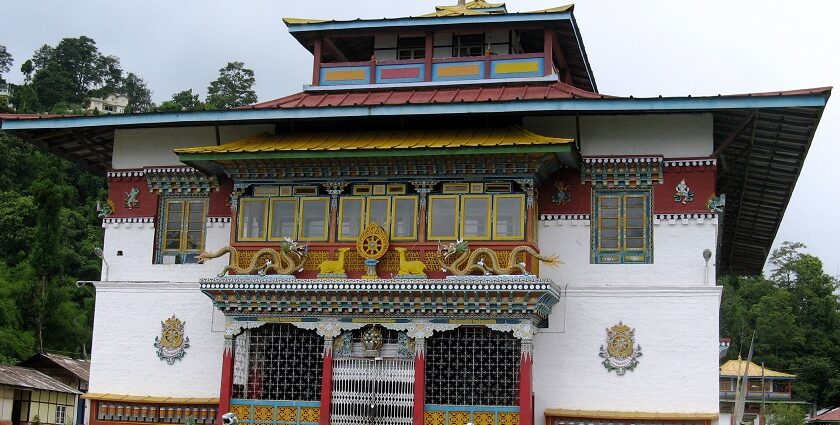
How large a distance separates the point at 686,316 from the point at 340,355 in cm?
626

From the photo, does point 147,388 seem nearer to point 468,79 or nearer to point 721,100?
point 468,79

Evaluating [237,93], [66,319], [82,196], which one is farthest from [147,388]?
[237,93]

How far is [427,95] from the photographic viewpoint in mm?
22094

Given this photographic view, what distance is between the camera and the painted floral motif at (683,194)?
2058 centimetres

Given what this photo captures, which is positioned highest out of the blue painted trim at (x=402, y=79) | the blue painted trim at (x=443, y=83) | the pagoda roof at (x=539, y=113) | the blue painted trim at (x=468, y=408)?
the blue painted trim at (x=402, y=79)

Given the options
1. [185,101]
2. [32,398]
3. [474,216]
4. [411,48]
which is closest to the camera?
[474,216]

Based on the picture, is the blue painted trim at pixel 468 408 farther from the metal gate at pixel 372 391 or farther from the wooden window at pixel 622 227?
the wooden window at pixel 622 227

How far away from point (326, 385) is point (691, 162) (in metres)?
7.76

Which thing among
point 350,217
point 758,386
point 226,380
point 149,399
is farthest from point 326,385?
point 758,386

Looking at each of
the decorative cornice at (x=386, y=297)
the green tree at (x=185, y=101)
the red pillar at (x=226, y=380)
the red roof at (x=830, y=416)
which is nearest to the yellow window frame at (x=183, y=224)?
the decorative cornice at (x=386, y=297)

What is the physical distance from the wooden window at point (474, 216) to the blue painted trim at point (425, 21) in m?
3.93

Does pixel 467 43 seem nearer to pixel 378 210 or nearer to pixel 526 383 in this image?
pixel 378 210

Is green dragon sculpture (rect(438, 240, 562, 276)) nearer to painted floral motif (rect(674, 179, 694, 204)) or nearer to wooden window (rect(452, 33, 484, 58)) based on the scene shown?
painted floral motif (rect(674, 179, 694, 204))

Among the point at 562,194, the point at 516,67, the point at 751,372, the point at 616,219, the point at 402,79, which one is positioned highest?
the point at 516,67
